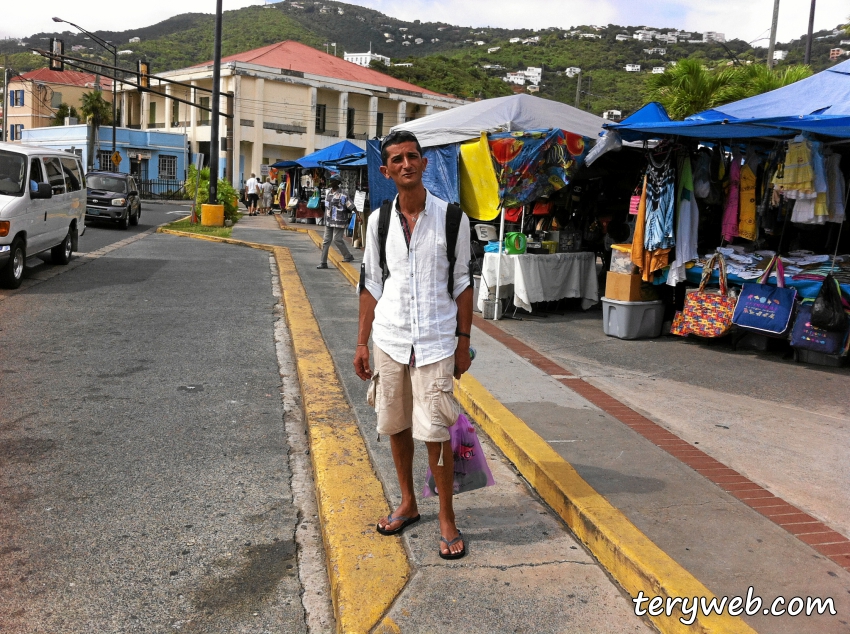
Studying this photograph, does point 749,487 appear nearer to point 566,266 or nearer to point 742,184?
point 742,184

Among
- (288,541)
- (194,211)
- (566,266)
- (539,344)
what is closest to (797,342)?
(539,344)

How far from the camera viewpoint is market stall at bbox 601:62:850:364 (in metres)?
8.10

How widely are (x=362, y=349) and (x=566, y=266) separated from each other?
7683 millimetres

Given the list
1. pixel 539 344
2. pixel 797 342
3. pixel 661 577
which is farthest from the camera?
pixel 539 344

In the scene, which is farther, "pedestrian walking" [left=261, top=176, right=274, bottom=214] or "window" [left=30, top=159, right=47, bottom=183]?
"pedestrian walking" [left=261, top=176, right=274, bottom=214]

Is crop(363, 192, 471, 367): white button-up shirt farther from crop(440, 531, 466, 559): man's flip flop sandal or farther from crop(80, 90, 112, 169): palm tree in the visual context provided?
crop(80, 90, 112, 169): palm tree

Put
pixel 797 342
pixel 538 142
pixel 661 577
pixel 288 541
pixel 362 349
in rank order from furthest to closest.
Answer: pixel 538 142
pixel 797 342
pixel 288 541
pixel 362 349
pixel 661 577

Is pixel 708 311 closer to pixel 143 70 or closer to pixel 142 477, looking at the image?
pixel 142 477

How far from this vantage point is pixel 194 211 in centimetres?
2527

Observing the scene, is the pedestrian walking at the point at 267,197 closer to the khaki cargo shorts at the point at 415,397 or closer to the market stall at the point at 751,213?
the market stall at the point at 751,213

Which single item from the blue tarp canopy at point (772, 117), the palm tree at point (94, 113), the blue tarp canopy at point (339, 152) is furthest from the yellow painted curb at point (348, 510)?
the palm tree at point (94, 113)

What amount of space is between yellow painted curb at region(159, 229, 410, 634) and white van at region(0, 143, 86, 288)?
19.0 feet

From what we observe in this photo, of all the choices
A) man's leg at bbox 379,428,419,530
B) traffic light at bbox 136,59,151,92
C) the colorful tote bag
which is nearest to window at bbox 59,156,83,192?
the colorful tote bag

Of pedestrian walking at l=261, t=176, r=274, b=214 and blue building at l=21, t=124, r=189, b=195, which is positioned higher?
blue building at l=21, t=124, r=189, b=195
